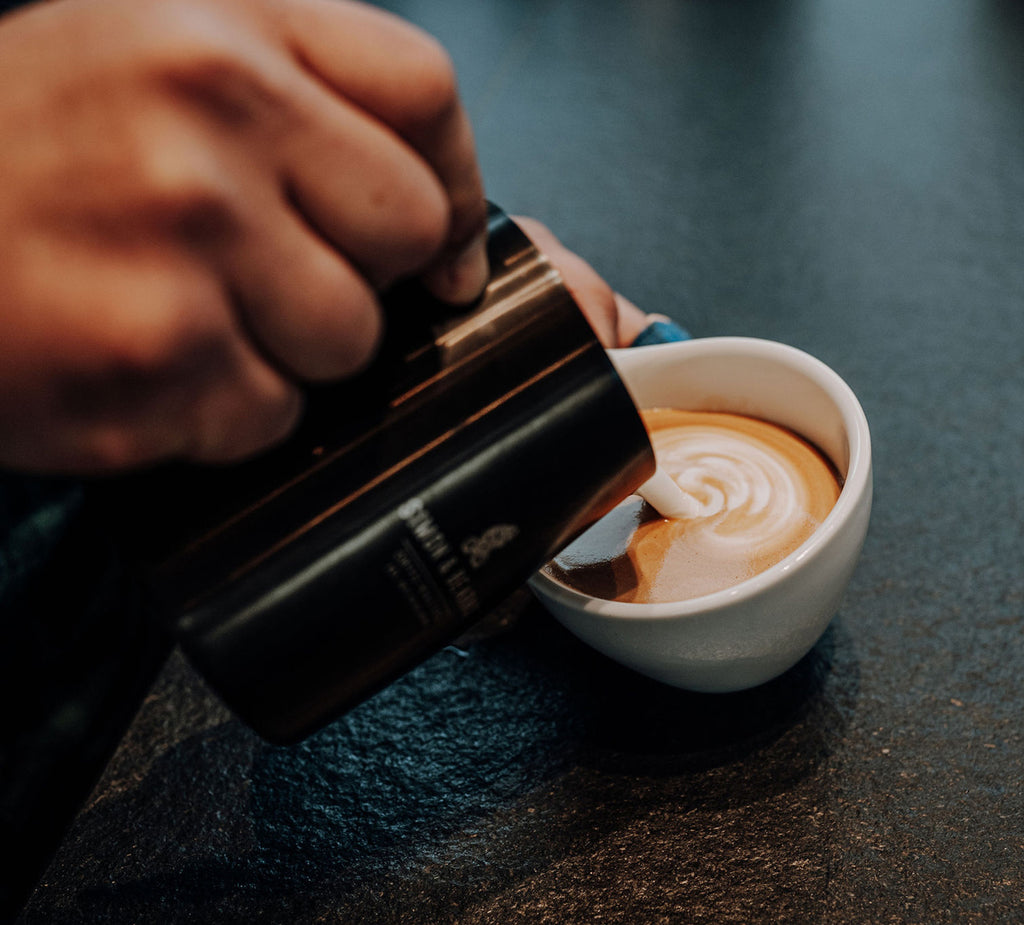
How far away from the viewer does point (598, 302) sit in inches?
31.2

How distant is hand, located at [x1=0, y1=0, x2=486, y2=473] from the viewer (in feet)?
1.01

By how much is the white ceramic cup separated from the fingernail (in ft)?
0.57

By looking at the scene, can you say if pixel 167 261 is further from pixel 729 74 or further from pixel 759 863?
pixel 729 74

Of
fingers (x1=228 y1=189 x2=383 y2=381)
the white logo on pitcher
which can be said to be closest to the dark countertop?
the white logo on pitcher

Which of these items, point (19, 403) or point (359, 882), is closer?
point (19, 403)

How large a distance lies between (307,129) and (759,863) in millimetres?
425

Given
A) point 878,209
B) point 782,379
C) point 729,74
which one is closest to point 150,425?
point 782,379

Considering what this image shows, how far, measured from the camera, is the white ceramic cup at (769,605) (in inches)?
18.9

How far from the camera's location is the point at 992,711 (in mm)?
538

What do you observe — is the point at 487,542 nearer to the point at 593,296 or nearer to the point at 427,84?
the point at 427,84

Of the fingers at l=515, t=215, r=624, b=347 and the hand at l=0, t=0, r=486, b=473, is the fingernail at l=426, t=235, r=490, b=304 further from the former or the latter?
the fingers at l=515, t=215, r=624, b=347

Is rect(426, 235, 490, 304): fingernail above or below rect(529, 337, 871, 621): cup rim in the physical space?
above

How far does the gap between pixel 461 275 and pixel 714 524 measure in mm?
264

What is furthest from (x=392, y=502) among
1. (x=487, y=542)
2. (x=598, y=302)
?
(x=598, y=302)
